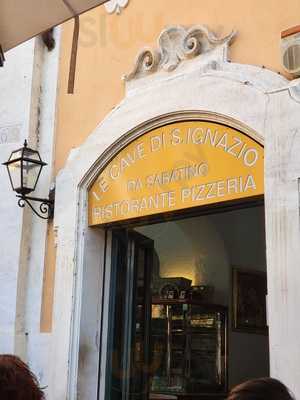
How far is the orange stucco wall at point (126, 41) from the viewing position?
4.61 metres

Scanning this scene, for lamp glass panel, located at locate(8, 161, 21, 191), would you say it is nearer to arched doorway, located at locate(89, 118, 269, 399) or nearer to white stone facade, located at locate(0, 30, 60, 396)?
white stone facade, located at locate(0, 30, 60, 396)

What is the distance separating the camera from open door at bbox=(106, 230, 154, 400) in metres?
5.54

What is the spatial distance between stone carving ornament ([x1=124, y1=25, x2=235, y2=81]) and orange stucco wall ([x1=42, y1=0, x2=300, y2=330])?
0.08m

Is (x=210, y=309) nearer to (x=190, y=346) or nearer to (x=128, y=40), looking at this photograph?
(x=190, y=346)

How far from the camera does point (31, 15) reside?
3619 mm

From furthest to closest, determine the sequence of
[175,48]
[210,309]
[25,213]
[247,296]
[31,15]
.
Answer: [210,309], [247,296], [25,213], [175,48], [31,15]

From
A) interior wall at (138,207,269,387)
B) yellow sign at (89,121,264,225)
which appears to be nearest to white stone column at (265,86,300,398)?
yellow sign at (89,121,264,225)

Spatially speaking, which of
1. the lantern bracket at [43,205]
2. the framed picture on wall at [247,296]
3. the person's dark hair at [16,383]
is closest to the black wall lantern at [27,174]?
the lantern bracket at [43,205]

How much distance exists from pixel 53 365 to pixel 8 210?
158cm

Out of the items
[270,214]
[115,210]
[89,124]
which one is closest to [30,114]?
[89,124]

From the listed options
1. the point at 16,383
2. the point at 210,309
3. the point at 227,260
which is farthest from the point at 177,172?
the point at 210,309

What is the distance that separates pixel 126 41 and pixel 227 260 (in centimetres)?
339

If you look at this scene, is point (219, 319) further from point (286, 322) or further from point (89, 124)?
point (286, 322)

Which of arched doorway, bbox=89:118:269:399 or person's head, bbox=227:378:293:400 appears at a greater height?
arched doorway, bbox=89:118:269:399
